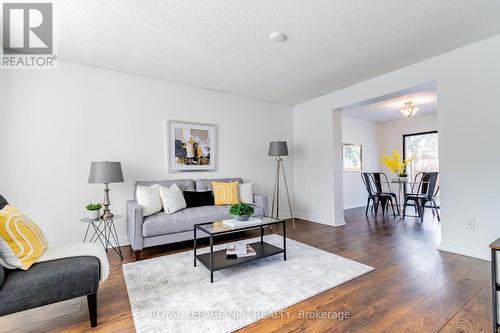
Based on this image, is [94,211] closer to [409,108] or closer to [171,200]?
[171,200]

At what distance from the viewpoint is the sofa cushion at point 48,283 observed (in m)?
1.39

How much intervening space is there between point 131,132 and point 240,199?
199cm

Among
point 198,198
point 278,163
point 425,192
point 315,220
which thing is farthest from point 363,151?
point 198,198

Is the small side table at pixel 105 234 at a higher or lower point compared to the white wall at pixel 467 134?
lower

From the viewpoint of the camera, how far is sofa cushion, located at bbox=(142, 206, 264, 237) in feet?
9.53

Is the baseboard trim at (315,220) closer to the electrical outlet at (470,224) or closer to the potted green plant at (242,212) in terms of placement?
the electrical outlet at (470,224)

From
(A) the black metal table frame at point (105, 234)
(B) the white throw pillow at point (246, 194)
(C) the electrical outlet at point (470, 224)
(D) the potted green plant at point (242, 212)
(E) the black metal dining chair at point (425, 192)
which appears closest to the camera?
(D) the potted green plant at point (242, 212)

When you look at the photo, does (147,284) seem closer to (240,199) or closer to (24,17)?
(240,199)

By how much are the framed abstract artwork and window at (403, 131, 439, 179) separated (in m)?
5.72

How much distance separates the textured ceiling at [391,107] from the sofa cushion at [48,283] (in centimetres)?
431

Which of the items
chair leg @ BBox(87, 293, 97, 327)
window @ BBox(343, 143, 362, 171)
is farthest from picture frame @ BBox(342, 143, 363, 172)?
chair leg @ BBox(87, 293, 97, 327)

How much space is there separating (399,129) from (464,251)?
16.0 feet

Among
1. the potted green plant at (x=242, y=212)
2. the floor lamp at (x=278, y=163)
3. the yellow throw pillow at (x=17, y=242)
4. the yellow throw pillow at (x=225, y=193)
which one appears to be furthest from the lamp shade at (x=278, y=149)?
the yellow throw pillow at (x=17, y=242)

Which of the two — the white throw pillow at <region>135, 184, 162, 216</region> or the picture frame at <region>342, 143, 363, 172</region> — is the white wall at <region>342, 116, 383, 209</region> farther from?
the white throw pillow at <region>135, 184, 162, 216</region>
